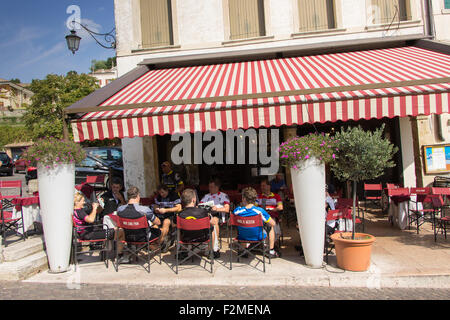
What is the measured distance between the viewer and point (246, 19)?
375 inches

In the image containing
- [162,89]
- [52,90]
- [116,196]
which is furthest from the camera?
[52,90]

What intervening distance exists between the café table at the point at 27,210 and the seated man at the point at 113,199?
63.9 inches

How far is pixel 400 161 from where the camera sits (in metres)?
9.27

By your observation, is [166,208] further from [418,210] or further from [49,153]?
[418,210]

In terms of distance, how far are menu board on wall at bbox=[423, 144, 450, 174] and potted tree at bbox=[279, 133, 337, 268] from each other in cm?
518

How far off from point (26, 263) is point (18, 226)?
6.93 ft

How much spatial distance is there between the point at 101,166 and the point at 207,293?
362 inches

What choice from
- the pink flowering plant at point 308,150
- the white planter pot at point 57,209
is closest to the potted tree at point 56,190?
the white planter pot at point 57,209

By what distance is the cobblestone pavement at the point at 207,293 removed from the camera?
14.4 feet

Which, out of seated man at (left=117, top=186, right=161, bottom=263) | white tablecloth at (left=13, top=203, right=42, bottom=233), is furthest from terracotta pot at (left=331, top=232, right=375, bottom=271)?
white tablecloth at (left=13, top=203, right=42, bottom=233)

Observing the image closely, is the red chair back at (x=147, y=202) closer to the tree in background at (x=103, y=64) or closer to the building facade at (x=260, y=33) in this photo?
the building facade at (x=260, y=33)

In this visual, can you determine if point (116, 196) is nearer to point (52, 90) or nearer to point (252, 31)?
point (252, 31)

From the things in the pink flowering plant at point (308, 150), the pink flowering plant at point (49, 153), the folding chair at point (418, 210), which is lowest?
the folding chair at point (418, 210)
